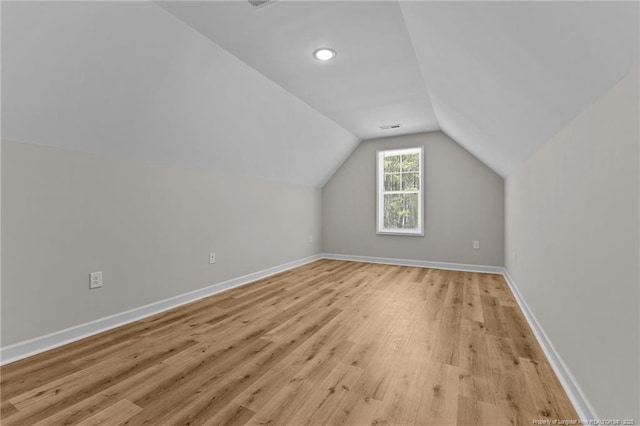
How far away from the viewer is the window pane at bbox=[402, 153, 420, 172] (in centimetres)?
526

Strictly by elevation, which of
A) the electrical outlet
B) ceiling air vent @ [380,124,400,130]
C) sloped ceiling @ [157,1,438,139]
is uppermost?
ceiling air vent @ [380,124,400,130]

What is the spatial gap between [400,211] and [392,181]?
595 mm

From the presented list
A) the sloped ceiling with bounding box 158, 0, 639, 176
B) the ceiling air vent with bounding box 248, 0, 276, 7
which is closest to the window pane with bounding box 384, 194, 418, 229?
the sloped ceiling with bounding box 158, 0, 639, 176

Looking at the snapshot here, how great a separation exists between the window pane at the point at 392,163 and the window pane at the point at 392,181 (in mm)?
97

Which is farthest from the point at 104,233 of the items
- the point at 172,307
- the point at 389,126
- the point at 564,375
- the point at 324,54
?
the point at 389,126

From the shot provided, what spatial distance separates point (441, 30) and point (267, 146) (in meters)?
2.48

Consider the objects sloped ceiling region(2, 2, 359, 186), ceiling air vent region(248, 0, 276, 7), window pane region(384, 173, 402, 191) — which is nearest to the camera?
sloped ceiling region(2, 2, 359, 186)

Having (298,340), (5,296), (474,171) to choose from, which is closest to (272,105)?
(298,340)

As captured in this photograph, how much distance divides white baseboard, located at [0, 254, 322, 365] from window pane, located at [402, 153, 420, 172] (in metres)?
3.58

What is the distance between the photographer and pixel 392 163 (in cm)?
548

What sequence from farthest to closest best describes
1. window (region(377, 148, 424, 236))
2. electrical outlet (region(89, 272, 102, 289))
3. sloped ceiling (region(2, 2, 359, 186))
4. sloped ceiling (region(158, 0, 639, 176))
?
window (region(377, 148, 424, 236)) < electrical outlet (region(89, 272, 102, 289)) < sloped ceiling (region(2, 2, 359, 186)) < sloped ceiling (region(158, 0, 639, 176))

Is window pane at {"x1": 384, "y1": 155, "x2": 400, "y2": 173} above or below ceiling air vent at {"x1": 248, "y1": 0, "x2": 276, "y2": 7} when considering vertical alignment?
below

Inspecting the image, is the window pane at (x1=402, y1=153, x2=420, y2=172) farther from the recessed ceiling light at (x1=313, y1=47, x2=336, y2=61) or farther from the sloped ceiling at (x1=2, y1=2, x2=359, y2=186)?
the recessed ceiling light at (x1=313, y1=47, x2=336, y2=61)

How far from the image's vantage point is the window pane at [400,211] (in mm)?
5316
